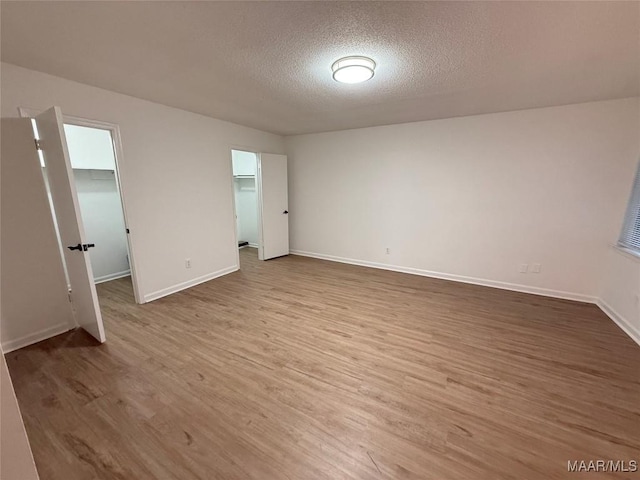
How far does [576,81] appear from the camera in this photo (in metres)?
2.30

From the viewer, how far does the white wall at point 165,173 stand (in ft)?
7.70

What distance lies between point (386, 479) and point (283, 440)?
0.58m

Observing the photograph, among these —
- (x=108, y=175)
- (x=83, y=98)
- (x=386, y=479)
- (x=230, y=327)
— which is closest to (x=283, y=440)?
(x=386, y=479)

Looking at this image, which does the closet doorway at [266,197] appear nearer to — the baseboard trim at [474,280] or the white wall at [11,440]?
the baseboard trim at [474,280]

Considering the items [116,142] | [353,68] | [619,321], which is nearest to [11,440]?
[353,68]

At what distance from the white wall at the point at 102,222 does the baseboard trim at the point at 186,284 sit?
1.26 m

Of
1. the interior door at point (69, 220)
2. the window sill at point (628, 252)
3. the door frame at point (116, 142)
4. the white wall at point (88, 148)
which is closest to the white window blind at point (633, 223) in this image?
the window sill at point (628, 252)

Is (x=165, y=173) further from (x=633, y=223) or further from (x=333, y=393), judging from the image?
(x=633, y=223)

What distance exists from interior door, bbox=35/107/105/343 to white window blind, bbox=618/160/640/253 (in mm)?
5315

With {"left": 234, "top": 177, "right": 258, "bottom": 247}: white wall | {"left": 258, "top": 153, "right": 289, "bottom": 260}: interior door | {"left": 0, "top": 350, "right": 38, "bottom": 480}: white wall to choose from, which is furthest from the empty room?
{"left": 234, "top": 177, "right": 258, "bottom": 247}: white wall

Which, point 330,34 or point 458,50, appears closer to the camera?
point 330,34

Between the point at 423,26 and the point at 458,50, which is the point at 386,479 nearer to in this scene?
the point at 423,26

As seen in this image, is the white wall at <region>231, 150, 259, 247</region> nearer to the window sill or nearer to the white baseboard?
the white baseboard

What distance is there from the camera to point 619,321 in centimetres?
270
